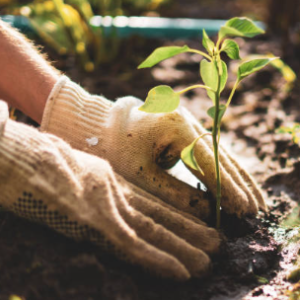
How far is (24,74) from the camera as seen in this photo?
64.6 inches

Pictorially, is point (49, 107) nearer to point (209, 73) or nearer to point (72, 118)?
point (72, 118)

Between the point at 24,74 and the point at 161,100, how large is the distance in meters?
0.75

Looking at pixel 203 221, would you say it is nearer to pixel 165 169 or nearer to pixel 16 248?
pixel 165 169

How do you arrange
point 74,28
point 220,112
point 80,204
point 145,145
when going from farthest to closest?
point 74,28 → point 145,145 → point 220,112 → point 80,204

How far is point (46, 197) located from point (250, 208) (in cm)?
78

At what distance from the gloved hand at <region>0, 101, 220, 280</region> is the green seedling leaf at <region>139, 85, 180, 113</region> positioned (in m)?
0.24

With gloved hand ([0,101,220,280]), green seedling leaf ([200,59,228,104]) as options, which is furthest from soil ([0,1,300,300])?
green seedling leaf ([200,59,228,104])

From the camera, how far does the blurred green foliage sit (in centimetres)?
290

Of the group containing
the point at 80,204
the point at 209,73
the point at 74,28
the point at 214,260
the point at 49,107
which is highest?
the point at 209,73

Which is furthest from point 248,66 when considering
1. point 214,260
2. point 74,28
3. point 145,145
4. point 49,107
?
point 74,28

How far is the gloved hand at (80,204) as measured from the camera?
3.70 feet

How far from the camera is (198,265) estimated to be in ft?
3.89

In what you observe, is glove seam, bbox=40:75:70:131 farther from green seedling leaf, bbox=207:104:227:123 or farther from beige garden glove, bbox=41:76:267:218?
green seedling leaf, bbox=207:104:227:123

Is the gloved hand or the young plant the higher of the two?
the young plant
